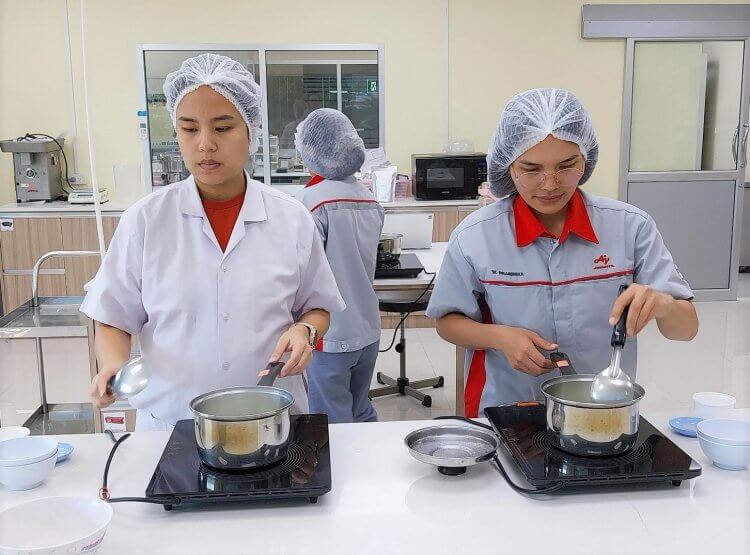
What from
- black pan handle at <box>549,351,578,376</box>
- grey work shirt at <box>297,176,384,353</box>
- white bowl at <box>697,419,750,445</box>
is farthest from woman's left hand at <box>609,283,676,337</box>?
grey work shirt at <box>297,176,384,353</box>

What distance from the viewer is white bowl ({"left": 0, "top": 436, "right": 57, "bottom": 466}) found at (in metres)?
1.31

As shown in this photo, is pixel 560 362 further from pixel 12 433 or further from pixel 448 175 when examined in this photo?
pixel 448 175

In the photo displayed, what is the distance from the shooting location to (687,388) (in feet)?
12.8

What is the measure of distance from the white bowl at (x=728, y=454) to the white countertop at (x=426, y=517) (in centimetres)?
2

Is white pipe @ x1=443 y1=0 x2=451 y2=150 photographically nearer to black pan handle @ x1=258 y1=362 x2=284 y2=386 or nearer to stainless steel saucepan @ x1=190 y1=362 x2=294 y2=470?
black pan handle @ x1=258 y1=362 x2=284 y2=386

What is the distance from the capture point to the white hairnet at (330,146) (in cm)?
286

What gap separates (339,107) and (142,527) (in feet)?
15.5

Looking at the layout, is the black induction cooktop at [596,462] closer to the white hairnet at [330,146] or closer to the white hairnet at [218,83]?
the white hairnet at [218,83]

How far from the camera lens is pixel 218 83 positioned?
159cm

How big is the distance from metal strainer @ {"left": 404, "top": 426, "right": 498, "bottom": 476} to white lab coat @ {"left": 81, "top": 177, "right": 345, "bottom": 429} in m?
0.41

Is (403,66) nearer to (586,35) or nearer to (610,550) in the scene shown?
(586,35)

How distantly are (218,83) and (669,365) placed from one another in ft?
11.5

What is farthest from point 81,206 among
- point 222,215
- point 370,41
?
point 222,215

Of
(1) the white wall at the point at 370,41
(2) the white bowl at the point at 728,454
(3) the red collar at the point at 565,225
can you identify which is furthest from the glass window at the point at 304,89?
(2) the white bowl at the point at 728,454
